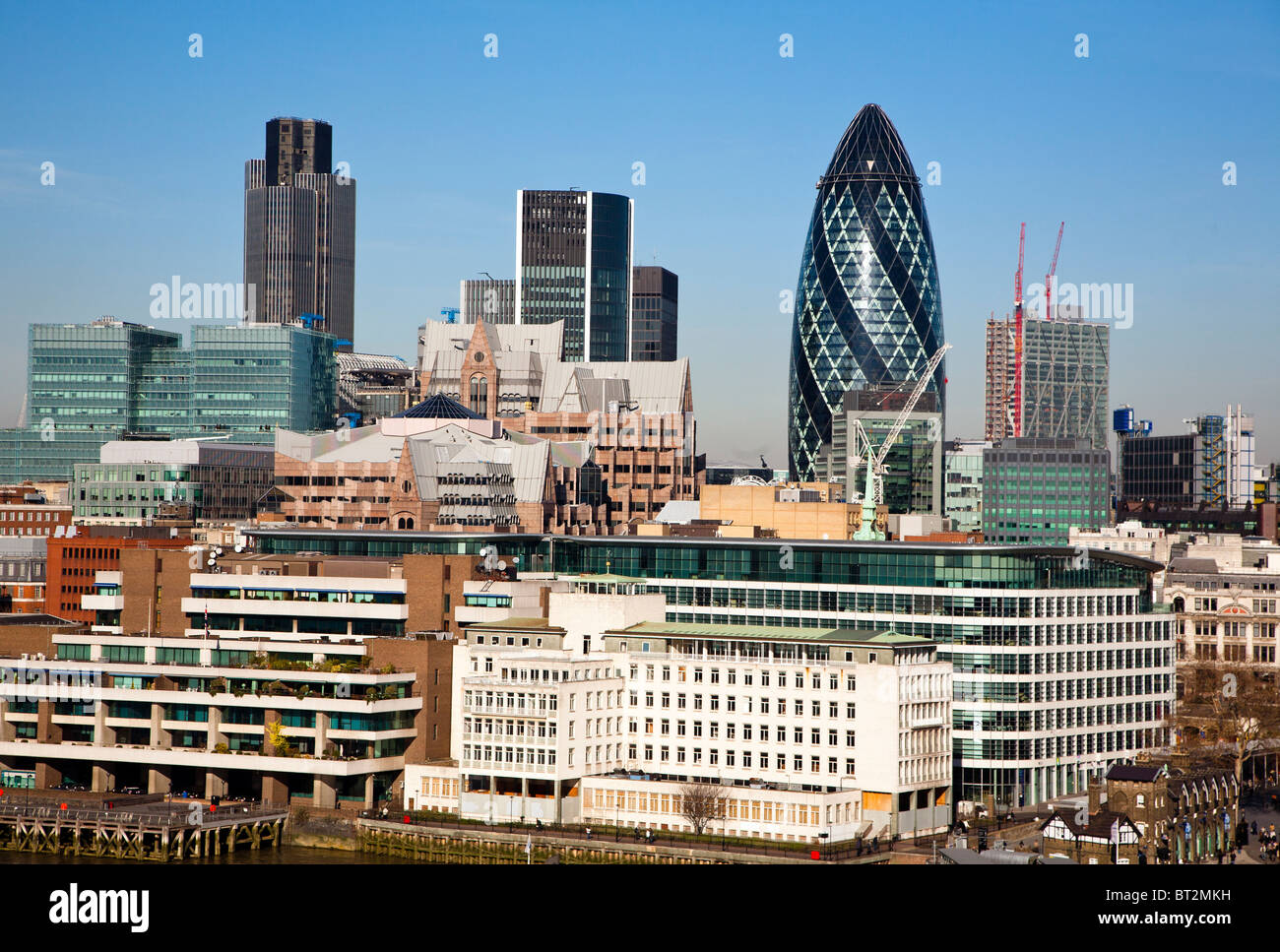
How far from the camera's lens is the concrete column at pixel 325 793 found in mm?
115312

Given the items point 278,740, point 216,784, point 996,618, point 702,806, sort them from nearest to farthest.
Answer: point 702,806 < point 278,740 < point 216,784 < point 996,618

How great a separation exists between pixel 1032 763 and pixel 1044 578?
496 inches

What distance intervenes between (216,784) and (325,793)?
9.65m

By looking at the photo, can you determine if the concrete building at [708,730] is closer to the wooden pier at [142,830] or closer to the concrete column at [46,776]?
the wooden pier at [142,830]

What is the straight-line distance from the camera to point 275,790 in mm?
117625

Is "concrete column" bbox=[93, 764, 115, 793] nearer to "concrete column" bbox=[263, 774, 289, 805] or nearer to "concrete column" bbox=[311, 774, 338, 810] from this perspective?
"concrete column" bbox=[263, 774, 289, 805]

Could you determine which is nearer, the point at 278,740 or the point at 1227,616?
the point at 278,740

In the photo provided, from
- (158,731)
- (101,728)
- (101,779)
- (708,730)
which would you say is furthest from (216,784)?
(708,730)

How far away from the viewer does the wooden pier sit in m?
108

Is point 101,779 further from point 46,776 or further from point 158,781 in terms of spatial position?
point 158,781

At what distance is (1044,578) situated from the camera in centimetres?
12481

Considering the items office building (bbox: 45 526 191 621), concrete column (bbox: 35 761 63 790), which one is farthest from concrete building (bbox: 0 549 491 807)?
office building (bbox: 45 526 191 621)

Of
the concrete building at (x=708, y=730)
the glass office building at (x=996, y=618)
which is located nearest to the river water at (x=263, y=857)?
the concrete building at (x=708, y=730)

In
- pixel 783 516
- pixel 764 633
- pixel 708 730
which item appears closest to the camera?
pixel 708 730
